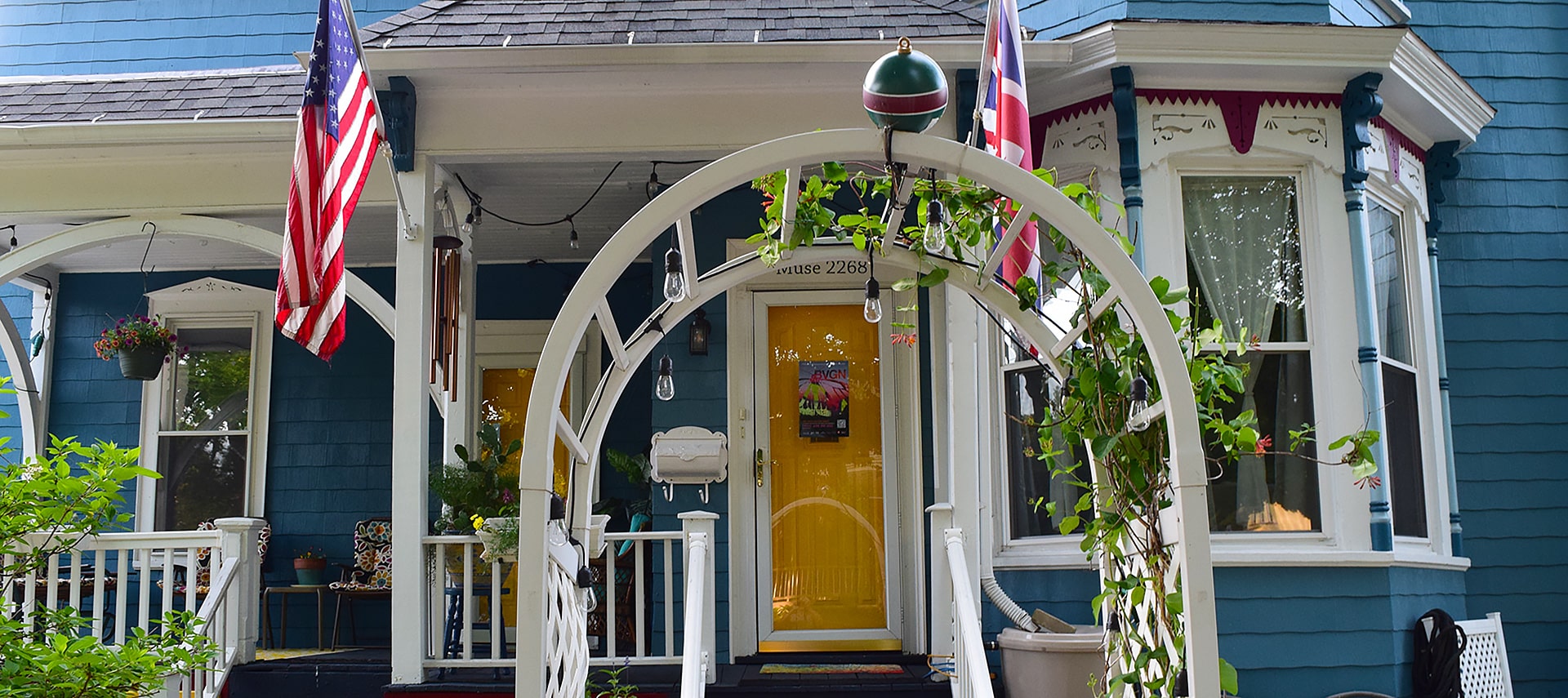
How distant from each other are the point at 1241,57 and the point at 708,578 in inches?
128

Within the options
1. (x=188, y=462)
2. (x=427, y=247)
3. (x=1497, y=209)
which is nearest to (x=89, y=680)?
(x=427, y=247)

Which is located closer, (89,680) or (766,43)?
(89,680)

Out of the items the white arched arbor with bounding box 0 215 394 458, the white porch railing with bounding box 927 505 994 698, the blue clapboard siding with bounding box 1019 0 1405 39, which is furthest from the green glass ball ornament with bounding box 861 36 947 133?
the white arched arbor with bounding box 0 215 394 458

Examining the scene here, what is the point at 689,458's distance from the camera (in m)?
6.18

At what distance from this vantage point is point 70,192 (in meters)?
6.02

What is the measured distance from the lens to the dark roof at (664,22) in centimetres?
519

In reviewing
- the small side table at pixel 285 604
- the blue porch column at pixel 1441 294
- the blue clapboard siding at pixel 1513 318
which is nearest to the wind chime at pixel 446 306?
the small side table at pixel 285 604

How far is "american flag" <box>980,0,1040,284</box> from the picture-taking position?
3.85 m

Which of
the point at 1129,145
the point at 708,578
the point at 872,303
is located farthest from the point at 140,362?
the point at 1129,145

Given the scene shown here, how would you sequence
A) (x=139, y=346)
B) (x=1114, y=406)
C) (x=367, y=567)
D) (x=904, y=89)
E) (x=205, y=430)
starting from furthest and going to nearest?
(x=205, y=430), (x=367, y=567), (x=139, y=346), (x=1114, y=406), (x=904, y=89)

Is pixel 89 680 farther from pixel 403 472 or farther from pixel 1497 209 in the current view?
pixel 1497 209

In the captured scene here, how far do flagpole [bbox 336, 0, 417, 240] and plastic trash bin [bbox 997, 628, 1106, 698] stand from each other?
3.05 metres

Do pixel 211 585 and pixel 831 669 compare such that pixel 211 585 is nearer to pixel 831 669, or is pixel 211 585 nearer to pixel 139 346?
pixel 139 346

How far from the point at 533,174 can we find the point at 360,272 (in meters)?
2.31
